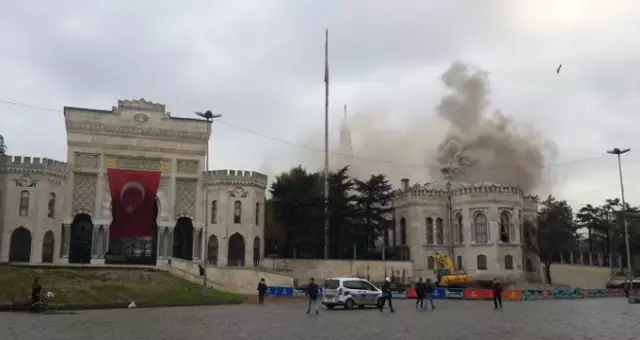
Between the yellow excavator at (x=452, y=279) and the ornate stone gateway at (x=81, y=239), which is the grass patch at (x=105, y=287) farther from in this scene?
the yellow excavator at (x=452, y=279)

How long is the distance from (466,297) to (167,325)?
29341 mm

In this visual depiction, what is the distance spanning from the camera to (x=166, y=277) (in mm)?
43281

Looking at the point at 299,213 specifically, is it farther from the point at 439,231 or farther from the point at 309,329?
the point at 309,329

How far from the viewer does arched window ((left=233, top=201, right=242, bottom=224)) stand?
2303 inches

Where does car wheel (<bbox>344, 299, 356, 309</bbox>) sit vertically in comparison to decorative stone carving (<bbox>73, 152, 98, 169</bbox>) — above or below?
below

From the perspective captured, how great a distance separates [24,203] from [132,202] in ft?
29.4

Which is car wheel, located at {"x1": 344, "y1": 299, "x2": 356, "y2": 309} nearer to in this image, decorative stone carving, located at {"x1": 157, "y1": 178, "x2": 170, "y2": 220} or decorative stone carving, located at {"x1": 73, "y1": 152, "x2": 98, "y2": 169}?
decorative stone carving, located at {"x1": 157, "y1": 178, "x2": 170, "y2": 220}

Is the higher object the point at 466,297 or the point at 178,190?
the point at 178,190

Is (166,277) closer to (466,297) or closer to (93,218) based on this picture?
(93,218)

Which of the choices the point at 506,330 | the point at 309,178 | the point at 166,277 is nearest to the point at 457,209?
the point at 309,178

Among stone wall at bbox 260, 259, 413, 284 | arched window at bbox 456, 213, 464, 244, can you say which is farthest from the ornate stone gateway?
arched window at bbox 456, 213, 464, 244

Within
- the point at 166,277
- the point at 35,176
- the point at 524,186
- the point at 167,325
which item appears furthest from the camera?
the point at 524,186

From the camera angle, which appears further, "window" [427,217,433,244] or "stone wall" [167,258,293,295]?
"window" [427,217,433,244]

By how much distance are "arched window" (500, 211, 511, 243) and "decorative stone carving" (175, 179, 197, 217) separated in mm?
30888
